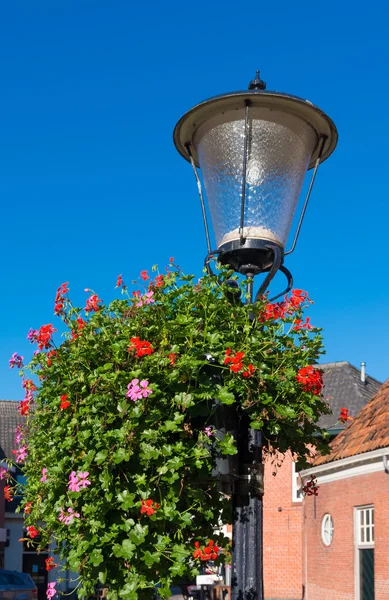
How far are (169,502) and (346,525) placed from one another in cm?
1419

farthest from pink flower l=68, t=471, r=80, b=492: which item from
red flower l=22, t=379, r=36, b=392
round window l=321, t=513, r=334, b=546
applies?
round window l=321, t=513, r=334, b=546

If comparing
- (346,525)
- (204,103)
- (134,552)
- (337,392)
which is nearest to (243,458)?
(134,552)

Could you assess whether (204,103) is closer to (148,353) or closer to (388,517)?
(148,353)

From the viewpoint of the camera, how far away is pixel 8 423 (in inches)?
1465

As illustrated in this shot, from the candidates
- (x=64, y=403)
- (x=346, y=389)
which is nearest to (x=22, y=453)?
(x=64, y=403)

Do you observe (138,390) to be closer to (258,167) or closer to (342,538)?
(258,167)

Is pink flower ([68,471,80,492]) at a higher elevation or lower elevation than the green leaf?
lower

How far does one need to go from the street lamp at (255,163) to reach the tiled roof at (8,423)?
32.0 m

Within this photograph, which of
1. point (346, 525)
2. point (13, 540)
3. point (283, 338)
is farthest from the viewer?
point (13, 540)

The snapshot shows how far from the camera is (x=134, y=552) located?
135 inches

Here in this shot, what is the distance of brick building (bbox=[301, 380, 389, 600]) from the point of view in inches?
588

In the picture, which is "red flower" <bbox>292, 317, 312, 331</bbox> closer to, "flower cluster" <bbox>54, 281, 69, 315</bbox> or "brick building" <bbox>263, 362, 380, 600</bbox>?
"flower cluster" <bbox>54, 281, 69, 315</bbox>

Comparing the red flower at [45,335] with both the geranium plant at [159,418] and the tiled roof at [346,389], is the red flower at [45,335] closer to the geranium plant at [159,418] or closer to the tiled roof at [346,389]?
the geranium plant at [159,418]

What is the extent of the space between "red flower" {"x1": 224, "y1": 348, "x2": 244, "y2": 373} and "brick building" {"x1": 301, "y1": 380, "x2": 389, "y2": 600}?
11.7 m
